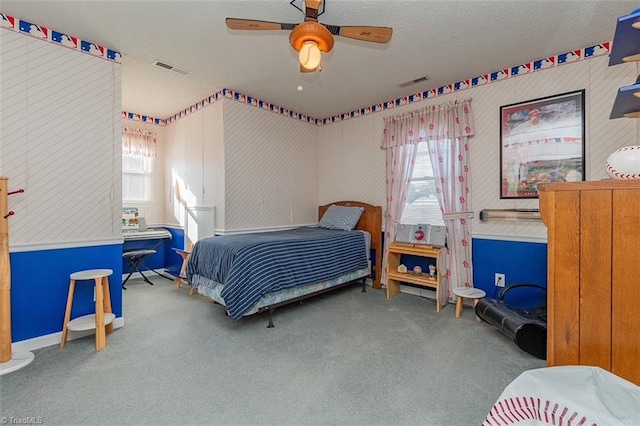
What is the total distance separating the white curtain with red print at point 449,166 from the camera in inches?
130

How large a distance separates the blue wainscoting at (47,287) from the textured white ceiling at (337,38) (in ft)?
6.36

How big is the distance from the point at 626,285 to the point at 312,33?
1851mm

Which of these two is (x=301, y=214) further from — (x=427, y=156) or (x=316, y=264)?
(x=427, y=156)

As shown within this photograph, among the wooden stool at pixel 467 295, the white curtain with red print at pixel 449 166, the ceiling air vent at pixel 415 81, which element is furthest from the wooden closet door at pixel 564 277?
the ceiling air vent at pixel 415 81

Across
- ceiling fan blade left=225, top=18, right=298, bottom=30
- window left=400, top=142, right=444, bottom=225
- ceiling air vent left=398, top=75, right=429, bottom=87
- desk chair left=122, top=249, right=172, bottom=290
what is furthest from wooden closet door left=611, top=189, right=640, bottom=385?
desk chair left=122, top=249, right=172, bottom=290

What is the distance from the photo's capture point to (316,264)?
3.13 m

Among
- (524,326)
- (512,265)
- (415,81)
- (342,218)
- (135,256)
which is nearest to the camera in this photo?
(524,326)

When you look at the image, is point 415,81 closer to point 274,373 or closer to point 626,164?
point 626,164

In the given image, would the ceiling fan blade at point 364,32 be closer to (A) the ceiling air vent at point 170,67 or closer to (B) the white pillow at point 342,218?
(A) the ceiling air vent at point 170,67

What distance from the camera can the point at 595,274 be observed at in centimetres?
106

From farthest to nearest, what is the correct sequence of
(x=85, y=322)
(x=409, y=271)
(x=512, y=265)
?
(x=409, y=271) → (x=512, y=265) → (x=85, y=322)

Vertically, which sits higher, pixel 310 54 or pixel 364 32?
pixel 364 32

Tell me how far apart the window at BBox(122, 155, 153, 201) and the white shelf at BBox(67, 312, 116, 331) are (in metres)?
2.65

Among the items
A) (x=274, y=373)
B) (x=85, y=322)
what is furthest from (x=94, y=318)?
(x=274, y=373)
